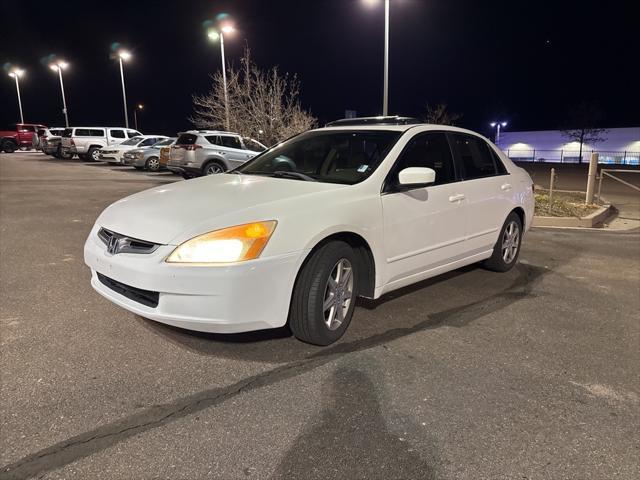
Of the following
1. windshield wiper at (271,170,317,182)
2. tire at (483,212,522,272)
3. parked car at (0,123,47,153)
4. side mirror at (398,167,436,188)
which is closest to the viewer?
side mirror at (398,167,436,188)

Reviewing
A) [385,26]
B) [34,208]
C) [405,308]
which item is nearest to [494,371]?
[405,308]

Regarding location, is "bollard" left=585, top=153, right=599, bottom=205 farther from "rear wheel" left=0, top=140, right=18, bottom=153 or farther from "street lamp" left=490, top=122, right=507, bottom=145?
"street lamp" left=490, top=122, right=507, bottom=145

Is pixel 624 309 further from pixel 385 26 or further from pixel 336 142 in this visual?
pixel 385 26

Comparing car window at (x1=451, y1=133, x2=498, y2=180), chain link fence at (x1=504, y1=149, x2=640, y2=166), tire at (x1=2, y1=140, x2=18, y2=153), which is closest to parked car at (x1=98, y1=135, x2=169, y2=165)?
tire at (x1=2, y1=140, x2=18, y2=153)

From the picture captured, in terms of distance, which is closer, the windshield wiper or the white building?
the windshield wiper

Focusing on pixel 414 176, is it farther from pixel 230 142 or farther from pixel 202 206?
pixel 230 142

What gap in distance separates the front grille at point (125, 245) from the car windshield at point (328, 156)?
4.72 ft

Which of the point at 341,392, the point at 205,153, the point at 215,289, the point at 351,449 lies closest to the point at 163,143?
the point at 205,153

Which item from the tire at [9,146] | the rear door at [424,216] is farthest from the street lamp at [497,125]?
the rear door at [424,216]

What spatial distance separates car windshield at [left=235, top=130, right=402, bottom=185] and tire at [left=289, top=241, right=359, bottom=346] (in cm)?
67

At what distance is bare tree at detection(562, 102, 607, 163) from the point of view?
153 feet

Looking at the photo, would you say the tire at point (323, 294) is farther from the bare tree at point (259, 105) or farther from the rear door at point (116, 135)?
the rear door at point (116, 135)

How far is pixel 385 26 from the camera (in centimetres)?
1741

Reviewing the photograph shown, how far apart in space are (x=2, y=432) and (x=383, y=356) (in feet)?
7.55
